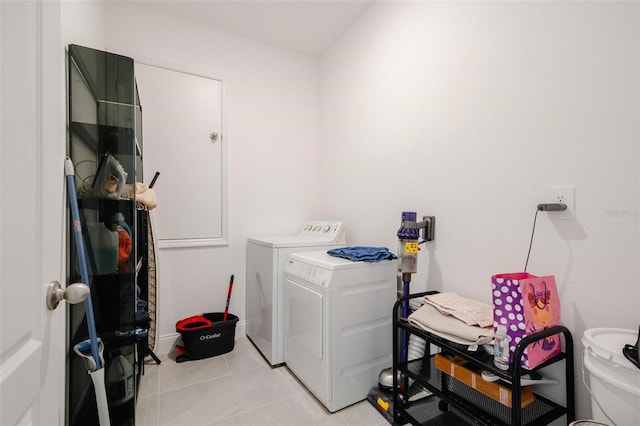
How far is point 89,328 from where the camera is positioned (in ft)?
3.34

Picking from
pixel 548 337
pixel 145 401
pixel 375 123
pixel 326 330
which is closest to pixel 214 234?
pixel 145 401

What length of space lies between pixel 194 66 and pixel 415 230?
2309mm

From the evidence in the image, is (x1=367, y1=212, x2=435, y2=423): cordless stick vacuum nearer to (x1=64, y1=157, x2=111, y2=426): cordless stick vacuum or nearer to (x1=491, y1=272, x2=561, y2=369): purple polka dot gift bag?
(x1=491, y1=272, x2=561, y2=369): purple polka dot gift bag

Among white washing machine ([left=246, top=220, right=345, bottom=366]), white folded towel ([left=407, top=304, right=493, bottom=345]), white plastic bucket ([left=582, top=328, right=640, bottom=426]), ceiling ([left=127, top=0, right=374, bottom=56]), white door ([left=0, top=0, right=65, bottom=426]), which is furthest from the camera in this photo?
ceiling ([left=127, top=0, right=374, bottom=56])

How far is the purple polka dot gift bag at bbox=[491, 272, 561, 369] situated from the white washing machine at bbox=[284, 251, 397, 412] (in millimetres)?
778

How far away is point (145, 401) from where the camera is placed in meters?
1.75

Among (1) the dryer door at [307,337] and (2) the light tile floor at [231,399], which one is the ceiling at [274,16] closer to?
(1) the dryer door at [307,337]

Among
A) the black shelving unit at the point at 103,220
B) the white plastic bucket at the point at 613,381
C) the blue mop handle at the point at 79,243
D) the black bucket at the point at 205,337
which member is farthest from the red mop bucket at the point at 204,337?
the white plastic bucket at the point at 613,381

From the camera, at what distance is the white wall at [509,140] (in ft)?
3.53

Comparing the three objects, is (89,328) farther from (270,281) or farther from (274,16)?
(274,16)

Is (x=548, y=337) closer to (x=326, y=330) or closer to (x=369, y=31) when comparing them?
(x=326, y=330)

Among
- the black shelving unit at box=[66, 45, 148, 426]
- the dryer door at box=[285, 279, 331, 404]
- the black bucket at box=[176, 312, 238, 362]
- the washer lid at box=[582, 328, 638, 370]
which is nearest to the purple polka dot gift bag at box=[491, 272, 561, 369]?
the washer lid at box=[582, 328, 638, 370]

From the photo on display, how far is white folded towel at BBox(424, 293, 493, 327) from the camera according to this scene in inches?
48.0

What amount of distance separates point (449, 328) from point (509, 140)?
94 cm
